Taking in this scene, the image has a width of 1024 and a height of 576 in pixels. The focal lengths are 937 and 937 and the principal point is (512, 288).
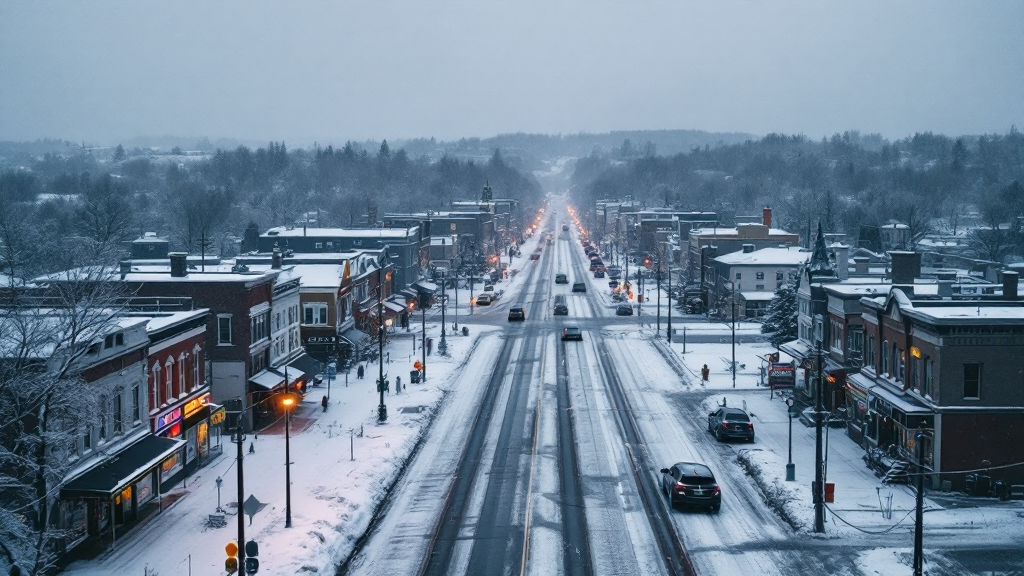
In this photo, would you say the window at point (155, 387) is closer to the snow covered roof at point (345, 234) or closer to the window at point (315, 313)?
the window at point (315, 313)

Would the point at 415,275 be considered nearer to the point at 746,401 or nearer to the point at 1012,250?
the point at 746,401

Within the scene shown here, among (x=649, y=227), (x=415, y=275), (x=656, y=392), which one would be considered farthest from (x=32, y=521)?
(x=649, y=227)

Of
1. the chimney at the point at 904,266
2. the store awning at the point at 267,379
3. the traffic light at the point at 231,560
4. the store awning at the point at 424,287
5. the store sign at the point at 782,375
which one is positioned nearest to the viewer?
the traffic light at the point at 231,560

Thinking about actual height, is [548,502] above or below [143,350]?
below

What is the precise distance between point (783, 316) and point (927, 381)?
2985 cm

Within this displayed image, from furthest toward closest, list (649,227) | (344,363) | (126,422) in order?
(649,227) < (344,363) < (126,422)

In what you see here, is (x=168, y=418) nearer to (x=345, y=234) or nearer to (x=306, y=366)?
(x=306, y=366)

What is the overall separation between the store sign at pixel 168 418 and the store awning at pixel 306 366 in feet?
46.2

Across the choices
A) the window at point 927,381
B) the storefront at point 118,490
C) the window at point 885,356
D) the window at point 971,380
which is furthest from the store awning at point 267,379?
the window at point 971,380

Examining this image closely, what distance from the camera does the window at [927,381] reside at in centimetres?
3606

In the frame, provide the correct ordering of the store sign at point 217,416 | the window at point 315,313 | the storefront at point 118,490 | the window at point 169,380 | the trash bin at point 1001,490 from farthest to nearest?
the window at point 315,313 < the store sign at point 217,416 < the window at point 169,380 < the trash bin at point 1001,490 < the storefront at point 118,490

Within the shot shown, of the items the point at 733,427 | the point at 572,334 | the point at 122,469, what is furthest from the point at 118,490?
the point at 572,334

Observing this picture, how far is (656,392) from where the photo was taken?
2170 inches

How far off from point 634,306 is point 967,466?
63.4 m
